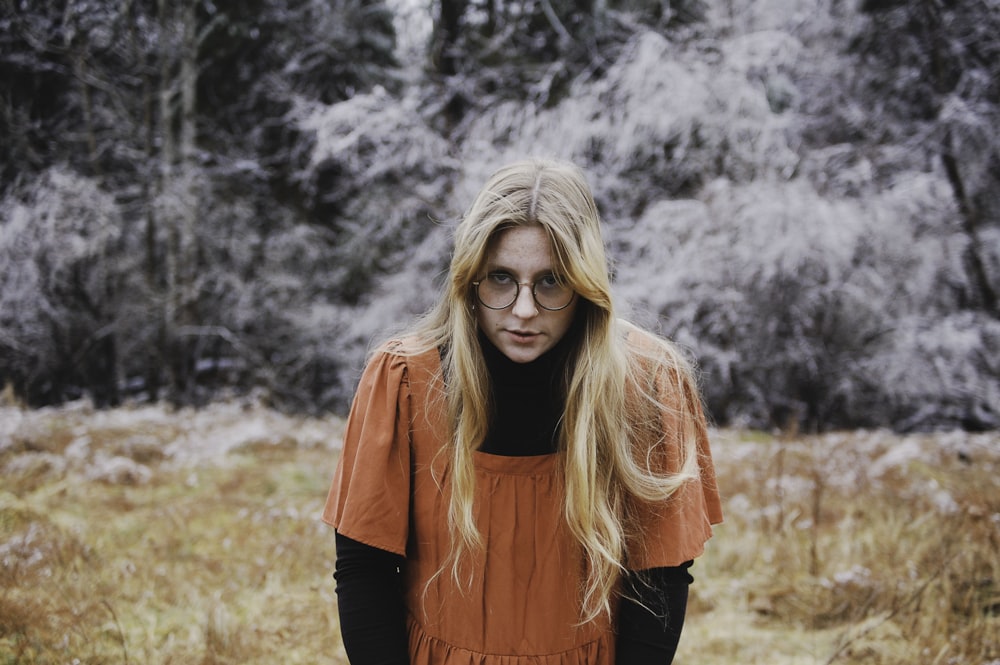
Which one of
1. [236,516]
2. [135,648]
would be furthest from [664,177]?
[135,648]

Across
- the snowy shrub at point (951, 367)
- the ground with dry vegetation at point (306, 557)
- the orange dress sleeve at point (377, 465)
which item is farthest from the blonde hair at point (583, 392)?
the snowy shrub at point (951, 367)

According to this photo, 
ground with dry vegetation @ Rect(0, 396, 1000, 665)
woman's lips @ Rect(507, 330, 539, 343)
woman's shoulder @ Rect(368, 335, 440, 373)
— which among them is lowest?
ground with dry vegetation @ Rect(0, 396, 1000, 665)

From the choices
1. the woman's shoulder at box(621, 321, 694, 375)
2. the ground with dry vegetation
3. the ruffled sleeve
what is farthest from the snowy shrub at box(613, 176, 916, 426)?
the ruffled sleeve

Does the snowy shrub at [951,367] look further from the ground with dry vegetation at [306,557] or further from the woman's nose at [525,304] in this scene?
the woman's nose at [525,304]

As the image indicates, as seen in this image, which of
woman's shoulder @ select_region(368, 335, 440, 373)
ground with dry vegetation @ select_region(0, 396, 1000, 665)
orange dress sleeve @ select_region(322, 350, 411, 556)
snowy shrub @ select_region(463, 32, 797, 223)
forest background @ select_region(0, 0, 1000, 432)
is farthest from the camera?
snowy shrub @ select_region(463, 32, 797, 223)

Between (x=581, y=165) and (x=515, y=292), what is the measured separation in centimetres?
648

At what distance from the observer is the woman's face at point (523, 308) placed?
148 centimetres

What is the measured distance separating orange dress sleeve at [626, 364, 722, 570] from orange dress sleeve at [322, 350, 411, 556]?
584 millimetres

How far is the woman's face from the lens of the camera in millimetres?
1477

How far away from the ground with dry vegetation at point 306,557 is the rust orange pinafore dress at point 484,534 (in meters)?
1.46

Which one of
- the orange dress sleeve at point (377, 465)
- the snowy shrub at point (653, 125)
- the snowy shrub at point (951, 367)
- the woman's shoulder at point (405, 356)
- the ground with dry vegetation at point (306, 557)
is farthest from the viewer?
the snowy shrub at point (653, 125)

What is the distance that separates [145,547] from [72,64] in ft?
24.7

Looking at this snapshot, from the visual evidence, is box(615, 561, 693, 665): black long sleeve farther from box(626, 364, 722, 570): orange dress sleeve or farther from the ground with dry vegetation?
the ground with dry vegetation

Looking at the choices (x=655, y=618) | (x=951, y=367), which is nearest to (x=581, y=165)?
(x=951, y=367)
